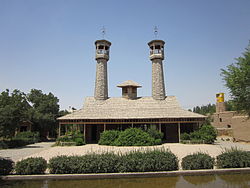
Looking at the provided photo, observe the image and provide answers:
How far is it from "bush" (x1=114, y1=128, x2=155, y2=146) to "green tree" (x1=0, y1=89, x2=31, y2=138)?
11013mm

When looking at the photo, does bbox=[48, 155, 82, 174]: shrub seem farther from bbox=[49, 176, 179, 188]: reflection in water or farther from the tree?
the tree

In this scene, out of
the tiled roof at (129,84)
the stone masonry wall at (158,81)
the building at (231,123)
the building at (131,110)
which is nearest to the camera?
the building at (131,110)

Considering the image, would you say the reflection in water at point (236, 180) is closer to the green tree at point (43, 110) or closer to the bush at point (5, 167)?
the bush at point (5, 167)

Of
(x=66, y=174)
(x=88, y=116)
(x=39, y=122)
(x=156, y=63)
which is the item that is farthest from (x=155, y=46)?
(x=66, y=174)

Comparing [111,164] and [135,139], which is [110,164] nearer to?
[111,164]

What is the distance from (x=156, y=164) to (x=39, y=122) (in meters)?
27.7

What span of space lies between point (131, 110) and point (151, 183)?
56.8 feet

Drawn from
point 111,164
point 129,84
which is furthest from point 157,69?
point 111,164

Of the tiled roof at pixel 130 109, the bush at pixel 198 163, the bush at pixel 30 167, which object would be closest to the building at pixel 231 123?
the tiled roof at pixel 130 109

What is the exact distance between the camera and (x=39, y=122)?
31.4 m

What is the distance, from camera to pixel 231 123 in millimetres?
33406

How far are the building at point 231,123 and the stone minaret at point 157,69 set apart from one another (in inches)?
397

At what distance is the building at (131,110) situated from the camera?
22.8 m

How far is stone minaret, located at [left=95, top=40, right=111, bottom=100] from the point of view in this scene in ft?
92.3
